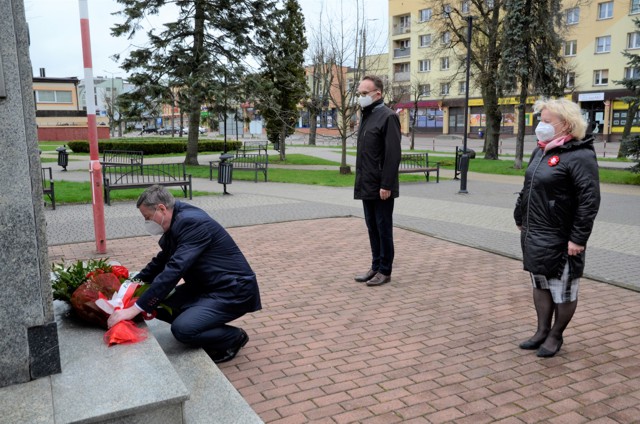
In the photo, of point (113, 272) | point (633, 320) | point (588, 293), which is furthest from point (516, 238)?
point (113, 272)

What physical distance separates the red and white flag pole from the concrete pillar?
4335mm

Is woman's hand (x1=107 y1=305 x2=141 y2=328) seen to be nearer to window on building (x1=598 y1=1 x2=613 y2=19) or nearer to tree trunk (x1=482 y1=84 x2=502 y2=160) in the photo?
tree trunk (x1=482 y1=84 x2=502 y2=160)

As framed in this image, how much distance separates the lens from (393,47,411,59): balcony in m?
64.9

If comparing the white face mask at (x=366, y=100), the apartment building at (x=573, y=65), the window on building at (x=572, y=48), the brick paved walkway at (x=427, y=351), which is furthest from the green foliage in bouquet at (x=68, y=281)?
the window on building at (x=572, y=48)

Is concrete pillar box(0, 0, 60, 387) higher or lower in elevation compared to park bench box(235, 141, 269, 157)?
higher

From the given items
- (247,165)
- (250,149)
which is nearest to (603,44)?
(250,149)

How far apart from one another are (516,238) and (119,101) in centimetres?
1849

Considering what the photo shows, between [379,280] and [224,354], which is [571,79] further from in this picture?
[224,354]

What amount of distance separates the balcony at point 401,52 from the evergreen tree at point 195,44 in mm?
42905

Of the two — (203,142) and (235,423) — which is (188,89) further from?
(235,423)

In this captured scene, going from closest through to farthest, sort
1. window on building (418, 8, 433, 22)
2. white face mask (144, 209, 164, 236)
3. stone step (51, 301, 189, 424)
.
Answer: stone step (51, 301, 189, 424)
white face mask (144, 209, 164, 236)
window on building (418, 8, 433, 22)

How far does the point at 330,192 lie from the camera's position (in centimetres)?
1567

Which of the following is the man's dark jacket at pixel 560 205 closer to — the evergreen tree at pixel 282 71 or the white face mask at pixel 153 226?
the white face mask at pixel 153 226

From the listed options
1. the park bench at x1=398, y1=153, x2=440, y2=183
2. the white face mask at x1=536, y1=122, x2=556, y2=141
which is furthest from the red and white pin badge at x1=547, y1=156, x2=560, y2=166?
the park bench at x1=398, y1=153, x2=440, y2=183
